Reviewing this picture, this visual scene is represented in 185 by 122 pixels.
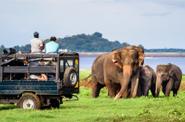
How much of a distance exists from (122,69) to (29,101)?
9427 mm

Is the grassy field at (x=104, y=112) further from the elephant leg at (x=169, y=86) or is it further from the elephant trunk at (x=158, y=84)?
the elephant leg at (x=169, y=86)

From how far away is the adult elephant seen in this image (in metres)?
31.5

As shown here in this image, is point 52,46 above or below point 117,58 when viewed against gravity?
above

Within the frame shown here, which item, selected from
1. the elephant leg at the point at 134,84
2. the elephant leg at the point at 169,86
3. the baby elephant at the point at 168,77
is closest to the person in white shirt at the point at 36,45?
the elephant leg at the point at 134,84

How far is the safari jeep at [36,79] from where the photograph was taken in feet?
76.5

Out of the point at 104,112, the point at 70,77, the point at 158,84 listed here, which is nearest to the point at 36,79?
the point at 70,77

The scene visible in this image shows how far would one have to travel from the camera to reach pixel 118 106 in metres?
24.9

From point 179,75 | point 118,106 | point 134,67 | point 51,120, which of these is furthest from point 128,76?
point 51,120

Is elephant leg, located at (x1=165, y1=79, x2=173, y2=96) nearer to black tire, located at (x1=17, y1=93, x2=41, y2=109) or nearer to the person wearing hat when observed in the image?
the person wearing hat

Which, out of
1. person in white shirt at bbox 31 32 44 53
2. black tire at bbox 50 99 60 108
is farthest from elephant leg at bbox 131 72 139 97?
person in white shirt at bbox 31 32 44 53

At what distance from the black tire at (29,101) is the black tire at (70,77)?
3.40 ft

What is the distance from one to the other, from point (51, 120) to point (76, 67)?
4.63 m

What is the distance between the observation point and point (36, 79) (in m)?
23.6

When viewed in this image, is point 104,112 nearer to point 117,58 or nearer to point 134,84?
point 134,84
